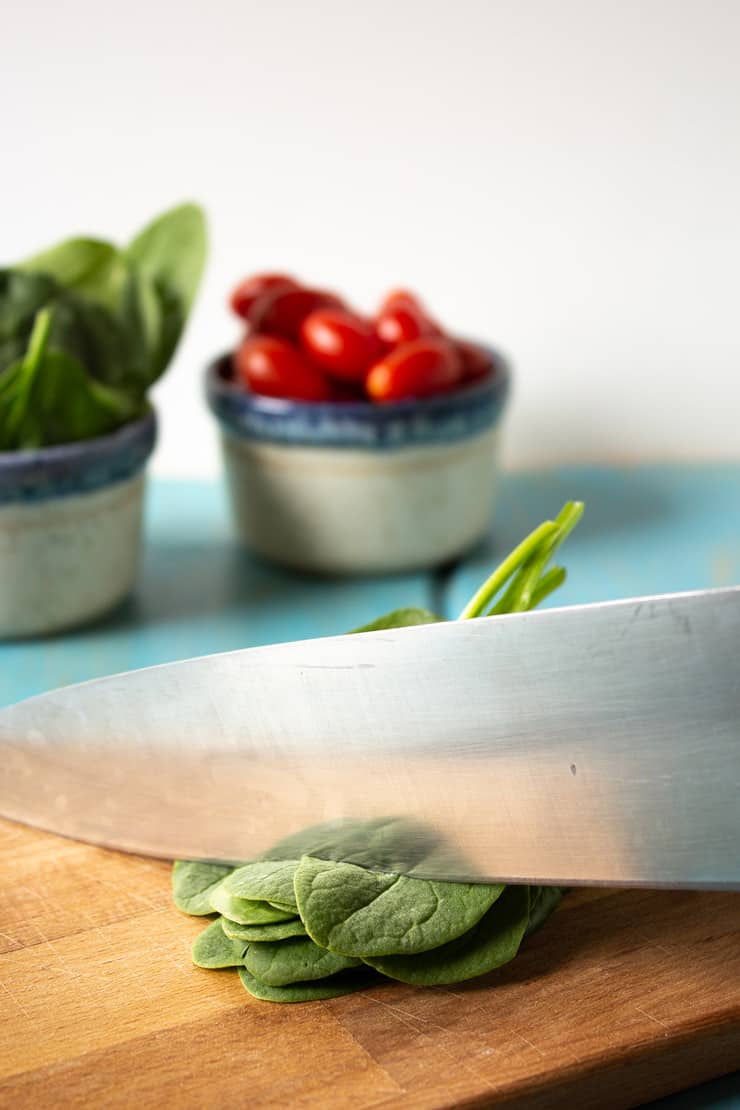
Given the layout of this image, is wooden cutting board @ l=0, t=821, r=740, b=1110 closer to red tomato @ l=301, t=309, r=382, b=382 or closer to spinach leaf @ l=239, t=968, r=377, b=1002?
spinach leaf @ l=239, t=968, r=377, b=1002

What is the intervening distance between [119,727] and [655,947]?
0.23 m

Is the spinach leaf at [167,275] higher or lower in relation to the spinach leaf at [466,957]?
higher

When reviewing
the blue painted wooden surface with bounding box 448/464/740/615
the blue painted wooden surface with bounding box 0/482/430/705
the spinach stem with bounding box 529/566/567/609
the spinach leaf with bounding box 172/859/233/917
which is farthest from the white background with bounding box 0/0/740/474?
the spinach leaf with bounding box 172/859/233/917

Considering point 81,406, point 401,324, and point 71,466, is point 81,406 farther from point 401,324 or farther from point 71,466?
point 401,324

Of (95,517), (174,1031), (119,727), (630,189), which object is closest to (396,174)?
(630,189)

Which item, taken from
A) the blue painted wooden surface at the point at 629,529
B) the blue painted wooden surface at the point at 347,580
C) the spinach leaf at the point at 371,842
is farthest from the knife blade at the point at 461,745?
the blue painted wooden surface at the point at 629,529

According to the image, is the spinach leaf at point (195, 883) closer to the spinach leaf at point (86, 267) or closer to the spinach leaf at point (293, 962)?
the spinach leaf at point (293, 962)

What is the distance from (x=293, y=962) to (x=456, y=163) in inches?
32.7

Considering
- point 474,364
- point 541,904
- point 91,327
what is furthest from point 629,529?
point 541,904

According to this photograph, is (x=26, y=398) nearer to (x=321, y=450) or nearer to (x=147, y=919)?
(x=321, y=450)

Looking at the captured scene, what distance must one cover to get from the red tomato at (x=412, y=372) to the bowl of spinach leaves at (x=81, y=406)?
139mm

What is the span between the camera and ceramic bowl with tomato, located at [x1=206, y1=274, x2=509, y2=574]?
0.92m

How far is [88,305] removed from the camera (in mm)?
880

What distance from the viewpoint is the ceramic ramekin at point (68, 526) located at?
82 centimetres
